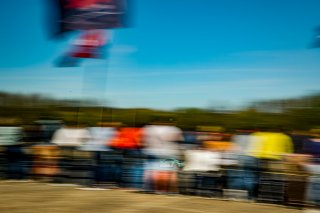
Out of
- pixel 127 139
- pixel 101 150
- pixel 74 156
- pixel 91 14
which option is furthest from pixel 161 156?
pixel 91 14

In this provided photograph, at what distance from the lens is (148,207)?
7.26 meters

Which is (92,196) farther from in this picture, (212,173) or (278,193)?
(278,193)

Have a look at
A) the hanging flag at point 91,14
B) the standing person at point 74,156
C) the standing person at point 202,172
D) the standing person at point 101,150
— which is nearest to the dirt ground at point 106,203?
the standing person at point 202,172

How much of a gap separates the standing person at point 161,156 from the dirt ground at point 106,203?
10.0 inches

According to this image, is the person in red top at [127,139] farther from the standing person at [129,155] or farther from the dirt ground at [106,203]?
the dirt ground at [106,203]

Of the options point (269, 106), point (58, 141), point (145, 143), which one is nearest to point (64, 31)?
point (58, 141)

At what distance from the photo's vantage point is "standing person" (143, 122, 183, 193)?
849cm

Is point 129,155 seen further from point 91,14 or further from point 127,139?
point 91,14

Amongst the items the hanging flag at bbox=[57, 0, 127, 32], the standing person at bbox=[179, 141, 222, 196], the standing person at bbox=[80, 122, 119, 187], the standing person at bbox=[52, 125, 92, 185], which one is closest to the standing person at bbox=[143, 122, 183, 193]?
the standing person at bbox=[179, 141, 222, 196]

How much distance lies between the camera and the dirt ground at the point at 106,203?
22.8ft

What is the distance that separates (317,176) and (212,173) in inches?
72.1

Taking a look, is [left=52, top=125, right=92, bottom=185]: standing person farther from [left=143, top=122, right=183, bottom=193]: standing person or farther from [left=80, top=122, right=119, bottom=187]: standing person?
[left=143, top=122, right=183, bottom=193]: standing person

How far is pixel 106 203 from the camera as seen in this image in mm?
7406

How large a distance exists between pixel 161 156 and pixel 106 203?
1630mm
